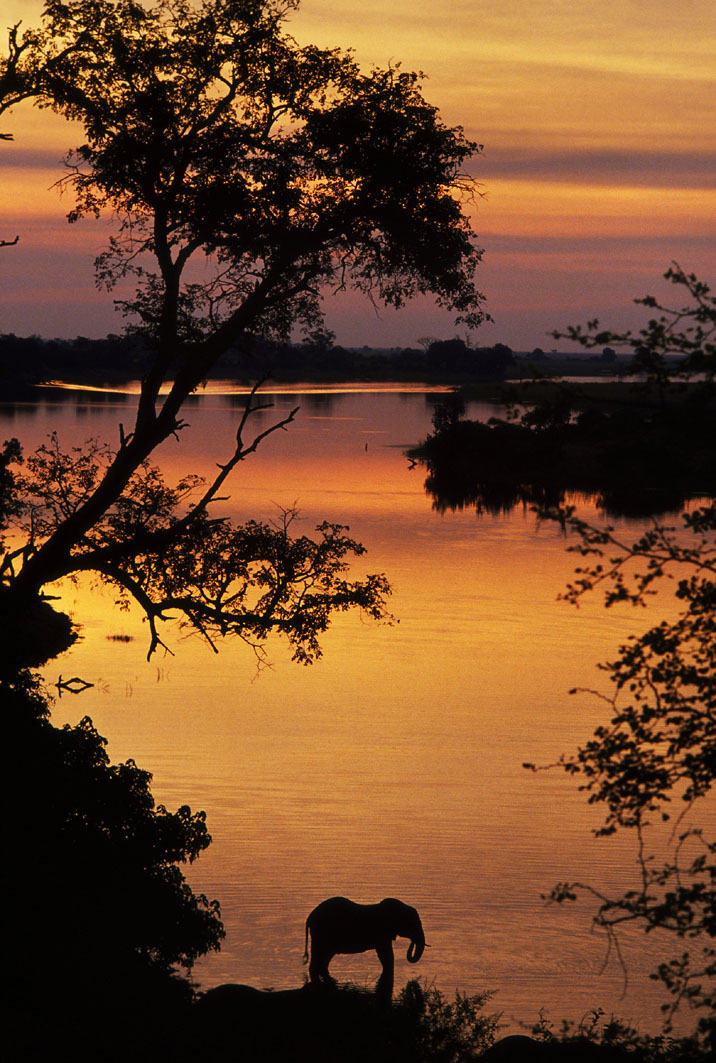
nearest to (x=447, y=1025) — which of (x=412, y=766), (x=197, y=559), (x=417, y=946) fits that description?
(x=417, y=946)

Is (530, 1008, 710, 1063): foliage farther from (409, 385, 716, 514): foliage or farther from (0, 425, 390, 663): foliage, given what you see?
(0, 425, 390, 663): foliage

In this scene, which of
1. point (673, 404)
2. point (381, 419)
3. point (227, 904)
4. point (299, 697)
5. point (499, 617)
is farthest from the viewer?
point (381, 419)

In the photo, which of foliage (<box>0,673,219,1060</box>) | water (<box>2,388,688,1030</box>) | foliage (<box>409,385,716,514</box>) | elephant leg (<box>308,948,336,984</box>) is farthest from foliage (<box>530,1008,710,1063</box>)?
foliage (<box>409,385,716,514</box>)

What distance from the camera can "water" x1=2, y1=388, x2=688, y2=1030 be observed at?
68.9ft

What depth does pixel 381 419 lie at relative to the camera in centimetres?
16612

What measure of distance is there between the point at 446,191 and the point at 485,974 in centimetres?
1277

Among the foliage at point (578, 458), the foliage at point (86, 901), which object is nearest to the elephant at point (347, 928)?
the foliage at point (86, 901)

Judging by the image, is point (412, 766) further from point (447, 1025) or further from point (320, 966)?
point (447, 1025)

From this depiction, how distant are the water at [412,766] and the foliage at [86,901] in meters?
3.10

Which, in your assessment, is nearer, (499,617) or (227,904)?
(227,904)

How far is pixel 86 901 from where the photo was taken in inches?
641

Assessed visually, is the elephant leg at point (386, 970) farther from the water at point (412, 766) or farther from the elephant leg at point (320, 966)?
the water at point (412, 766)

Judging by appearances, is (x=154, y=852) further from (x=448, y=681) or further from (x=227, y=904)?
(x=448, y=681)

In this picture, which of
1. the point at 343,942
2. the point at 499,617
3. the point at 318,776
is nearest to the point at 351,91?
the point at 343,942
